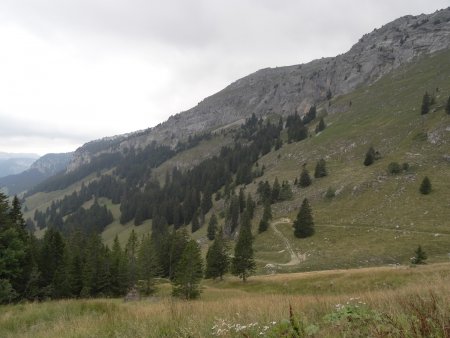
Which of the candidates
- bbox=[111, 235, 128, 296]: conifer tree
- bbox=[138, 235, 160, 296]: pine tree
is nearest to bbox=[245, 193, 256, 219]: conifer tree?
bbox=[138, 235, 160, 296]: pine tree

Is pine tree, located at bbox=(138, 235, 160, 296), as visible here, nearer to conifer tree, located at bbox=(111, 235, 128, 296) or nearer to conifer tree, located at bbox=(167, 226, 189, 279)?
conifer tree, located at bbox=(111, 235, 128, 296)

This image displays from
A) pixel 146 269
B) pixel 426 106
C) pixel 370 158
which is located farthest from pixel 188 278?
pixel 426 106

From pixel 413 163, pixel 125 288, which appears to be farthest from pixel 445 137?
pixel 125 288

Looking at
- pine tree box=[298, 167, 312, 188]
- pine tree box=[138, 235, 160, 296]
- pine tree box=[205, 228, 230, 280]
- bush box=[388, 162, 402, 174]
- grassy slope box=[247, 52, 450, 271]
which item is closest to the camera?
pine tree box=[138, 235, 160, 296]

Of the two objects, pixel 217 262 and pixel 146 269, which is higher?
pixel 146 269

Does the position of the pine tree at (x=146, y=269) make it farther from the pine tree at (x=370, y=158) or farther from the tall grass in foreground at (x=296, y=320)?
the pine tree at (x=370, y=158)

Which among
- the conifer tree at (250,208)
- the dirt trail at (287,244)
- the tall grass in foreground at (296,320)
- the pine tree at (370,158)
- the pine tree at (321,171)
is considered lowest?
the dirt trail at (287,244)

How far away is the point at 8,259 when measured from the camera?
29766mm

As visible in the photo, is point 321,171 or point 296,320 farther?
point 321,171

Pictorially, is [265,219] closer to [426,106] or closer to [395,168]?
[395,168]

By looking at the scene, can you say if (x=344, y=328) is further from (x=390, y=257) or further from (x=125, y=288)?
(x=390, y=257)

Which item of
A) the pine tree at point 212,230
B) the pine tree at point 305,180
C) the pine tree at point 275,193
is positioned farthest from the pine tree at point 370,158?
the pine tree at point 212,230

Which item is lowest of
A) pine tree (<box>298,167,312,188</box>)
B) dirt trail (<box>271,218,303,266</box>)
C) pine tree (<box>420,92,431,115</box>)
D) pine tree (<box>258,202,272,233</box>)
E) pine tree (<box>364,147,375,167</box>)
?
dirt trail (<box>271,218,303,266</box>)

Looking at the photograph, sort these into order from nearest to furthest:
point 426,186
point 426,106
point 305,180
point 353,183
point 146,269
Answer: point 146,269, point 426,186, point 353,183, point 305,180, point 426,106
